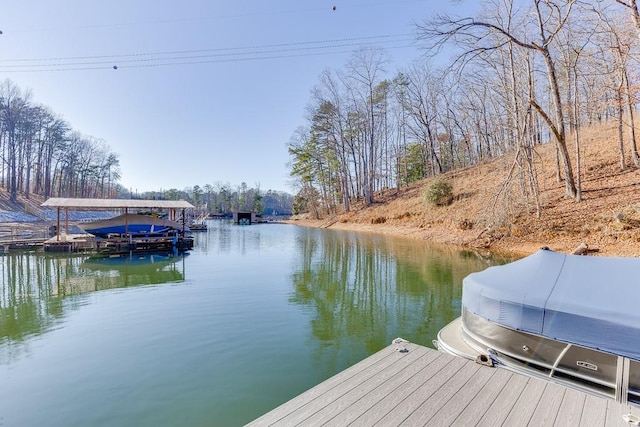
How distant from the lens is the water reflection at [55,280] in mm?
6430

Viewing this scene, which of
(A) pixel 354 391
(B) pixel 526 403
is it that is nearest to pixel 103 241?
→ (A) pixel 354 391

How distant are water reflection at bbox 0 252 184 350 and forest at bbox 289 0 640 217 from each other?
11919 millimetres

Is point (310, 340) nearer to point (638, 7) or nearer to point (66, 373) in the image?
point (66, 373)

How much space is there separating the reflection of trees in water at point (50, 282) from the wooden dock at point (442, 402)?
5.22 metres

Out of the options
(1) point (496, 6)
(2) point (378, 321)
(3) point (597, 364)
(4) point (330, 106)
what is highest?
(4) point (330, 106)

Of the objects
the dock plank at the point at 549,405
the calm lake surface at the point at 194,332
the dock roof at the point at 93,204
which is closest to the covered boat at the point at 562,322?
the dock plank at the point at 549,405

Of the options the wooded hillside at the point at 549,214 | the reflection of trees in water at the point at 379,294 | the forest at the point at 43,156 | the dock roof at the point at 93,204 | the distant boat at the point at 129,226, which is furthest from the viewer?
the forest at the point at 43,156

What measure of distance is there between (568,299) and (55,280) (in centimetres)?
1291

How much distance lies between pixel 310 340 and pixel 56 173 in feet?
172

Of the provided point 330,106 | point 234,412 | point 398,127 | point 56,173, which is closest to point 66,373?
point 234,412

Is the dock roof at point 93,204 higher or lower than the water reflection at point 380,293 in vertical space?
higher

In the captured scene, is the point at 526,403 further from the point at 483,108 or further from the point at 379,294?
the point at 483,108

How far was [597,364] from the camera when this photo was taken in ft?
8.25

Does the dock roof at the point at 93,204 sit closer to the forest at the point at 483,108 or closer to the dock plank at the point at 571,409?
the forest at the point at 483,108
